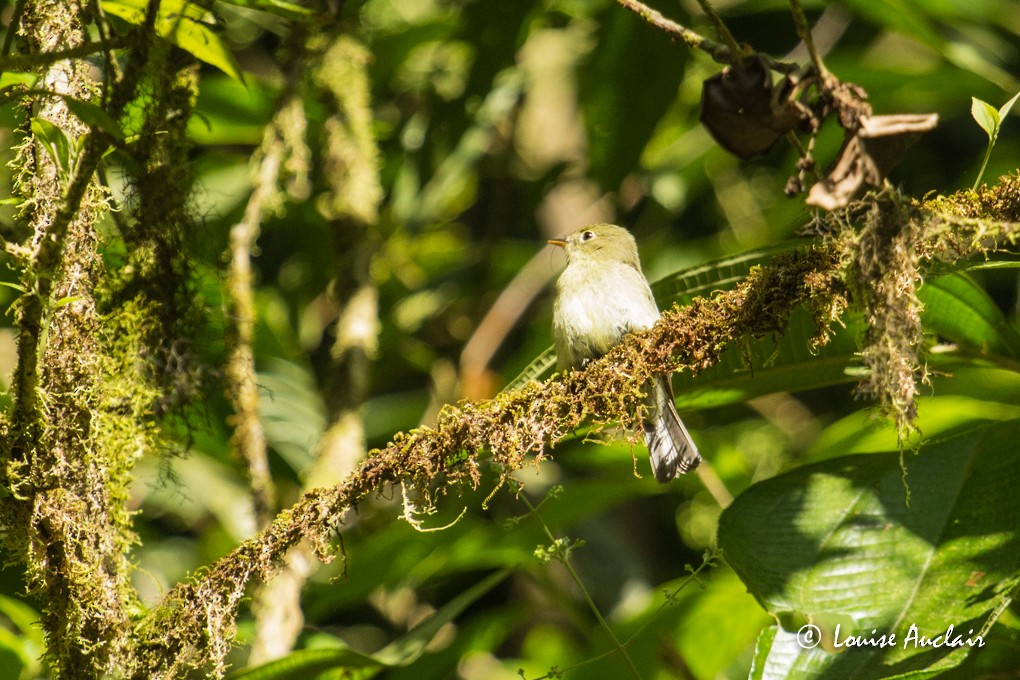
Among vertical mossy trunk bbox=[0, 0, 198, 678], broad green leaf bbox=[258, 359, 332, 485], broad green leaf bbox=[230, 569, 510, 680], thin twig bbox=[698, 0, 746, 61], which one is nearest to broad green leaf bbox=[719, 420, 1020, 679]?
broad green leaf bbox=[230, 569, 510, 680]

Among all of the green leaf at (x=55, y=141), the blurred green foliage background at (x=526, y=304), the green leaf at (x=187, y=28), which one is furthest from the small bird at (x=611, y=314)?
the green leaf at (x=55, y=141)

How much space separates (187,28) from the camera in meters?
2.35

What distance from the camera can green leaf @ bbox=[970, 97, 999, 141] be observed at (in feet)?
6.81

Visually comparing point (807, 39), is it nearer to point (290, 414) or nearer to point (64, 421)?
point (64, 421)

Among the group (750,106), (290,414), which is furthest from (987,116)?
(290,414)

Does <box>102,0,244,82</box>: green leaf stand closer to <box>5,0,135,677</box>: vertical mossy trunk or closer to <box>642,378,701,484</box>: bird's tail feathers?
<box>5,0,135,677</box>: vertical mossy trunk

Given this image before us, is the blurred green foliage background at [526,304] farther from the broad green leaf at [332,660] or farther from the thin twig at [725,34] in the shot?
the thin twig at [725,34]

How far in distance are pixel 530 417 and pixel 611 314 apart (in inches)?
51.3

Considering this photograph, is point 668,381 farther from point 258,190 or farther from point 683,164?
point 683,164

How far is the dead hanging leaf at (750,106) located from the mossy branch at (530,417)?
26 centimetres

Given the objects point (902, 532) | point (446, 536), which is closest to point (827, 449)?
point (902, 532)

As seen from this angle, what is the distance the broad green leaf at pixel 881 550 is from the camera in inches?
86.7

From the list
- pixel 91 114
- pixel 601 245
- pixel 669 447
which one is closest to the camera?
pixel 91 114

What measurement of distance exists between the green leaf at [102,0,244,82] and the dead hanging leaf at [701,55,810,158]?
1.10 m
